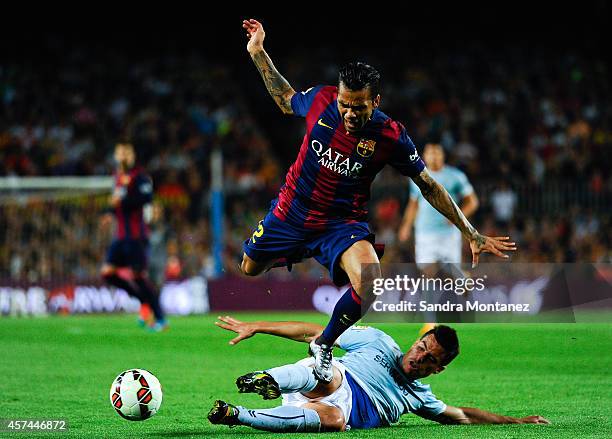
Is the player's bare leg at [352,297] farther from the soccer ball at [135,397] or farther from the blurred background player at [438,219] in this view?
the blurred background player at [438,219]

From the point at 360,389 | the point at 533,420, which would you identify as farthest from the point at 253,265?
the point at 533,420

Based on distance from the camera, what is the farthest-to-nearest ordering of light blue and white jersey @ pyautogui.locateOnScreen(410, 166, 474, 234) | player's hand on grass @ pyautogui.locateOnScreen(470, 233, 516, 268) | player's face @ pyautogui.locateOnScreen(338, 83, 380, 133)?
light blue and white jersey @ pyautogui.locateOnScreen(410, 166, 474, 234)
player's hand on grass @ pyautogui.locateOnScreen(470, 233, 516, 268)
player's face @ pyautogui.locateOnScreen(338, 83, 380, 133)

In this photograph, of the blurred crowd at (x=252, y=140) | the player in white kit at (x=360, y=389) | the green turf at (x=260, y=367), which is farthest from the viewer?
the blurred crowd at (x=252, y=140)

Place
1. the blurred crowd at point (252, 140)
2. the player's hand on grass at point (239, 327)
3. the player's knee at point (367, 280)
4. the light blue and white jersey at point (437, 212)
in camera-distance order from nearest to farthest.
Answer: the player's hand on grass at point (239, 327)
the player's knee at point (367, 280)
the light blue and white jersey at point (437, 212)
the blurred crowd at point (252, 140)

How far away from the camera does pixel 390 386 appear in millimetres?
6531

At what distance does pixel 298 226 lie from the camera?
7.41 meters

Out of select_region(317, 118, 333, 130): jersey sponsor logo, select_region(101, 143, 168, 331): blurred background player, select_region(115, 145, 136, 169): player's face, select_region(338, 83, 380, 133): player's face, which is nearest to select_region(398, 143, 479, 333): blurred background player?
select_region(101, 143, 168, 331): blurred background player

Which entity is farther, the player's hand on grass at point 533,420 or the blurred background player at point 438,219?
the blurred background player at point 438,219

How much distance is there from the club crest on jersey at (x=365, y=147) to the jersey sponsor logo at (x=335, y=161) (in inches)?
3.6

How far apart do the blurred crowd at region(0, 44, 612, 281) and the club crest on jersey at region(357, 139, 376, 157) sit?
1153 cm

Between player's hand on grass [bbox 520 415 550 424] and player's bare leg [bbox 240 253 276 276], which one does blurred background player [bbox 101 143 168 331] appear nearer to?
player's bare leg [bbox 240 253 276 276]

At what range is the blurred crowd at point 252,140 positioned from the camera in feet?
61.4

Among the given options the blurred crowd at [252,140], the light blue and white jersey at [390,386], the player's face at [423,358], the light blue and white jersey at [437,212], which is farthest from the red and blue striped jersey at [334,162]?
the blurred crowd at [252,140]

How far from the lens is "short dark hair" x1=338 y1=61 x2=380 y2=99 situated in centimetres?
660
